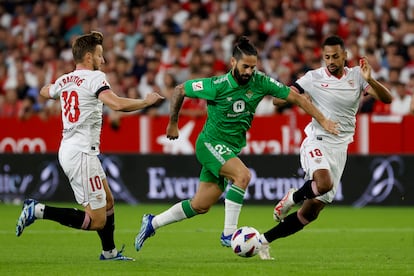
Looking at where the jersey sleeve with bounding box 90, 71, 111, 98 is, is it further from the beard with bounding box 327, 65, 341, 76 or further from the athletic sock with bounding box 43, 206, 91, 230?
the beard with bounding box 327, 65, 341, 76

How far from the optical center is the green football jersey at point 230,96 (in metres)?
10.6

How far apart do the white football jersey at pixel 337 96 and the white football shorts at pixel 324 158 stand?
3.2 inches

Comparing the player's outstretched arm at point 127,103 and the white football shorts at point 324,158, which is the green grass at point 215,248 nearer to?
the white football shorts at point 324,158

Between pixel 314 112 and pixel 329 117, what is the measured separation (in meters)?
1.19

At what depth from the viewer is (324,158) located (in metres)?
11.4

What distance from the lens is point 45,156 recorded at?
62.4 feet

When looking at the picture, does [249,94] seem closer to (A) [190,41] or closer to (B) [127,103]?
(B) [127,103]

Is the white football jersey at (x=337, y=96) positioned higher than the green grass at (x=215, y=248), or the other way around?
the white football jersey at (x=337, y=96)

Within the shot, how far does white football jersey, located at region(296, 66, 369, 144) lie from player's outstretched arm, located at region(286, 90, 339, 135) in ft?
3.52

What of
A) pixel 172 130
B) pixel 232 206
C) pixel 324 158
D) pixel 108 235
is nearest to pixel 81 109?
pixel 172 130

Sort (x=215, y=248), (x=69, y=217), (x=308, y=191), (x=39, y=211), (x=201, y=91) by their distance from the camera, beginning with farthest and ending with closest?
(x=215, y=248), (x=308, y=191), (x=201, y=91), (x=69, y=217), (x=39, y=211)

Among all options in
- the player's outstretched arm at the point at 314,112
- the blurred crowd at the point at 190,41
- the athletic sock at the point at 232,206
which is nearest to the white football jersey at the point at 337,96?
the player's outstretched arm at the point at 314,112

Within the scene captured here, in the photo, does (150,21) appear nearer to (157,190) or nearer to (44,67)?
(44,67)

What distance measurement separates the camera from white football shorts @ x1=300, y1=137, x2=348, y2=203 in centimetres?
1137
